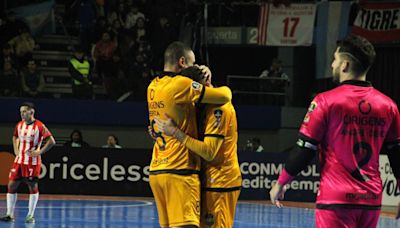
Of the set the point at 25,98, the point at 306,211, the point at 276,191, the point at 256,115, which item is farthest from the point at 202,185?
the point at 256,115

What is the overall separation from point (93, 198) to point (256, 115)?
21.6 ft

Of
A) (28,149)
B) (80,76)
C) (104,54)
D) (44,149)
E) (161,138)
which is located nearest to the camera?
(161,138)

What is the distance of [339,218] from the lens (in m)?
6.42

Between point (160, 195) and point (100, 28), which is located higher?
point (100, 28)

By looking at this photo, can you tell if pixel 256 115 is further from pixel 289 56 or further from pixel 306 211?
pixel 306 211

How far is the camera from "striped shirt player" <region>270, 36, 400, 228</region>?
641cm

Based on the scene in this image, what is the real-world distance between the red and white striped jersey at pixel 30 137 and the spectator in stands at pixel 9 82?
22.8 feet

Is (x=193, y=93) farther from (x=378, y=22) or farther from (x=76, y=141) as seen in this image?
(x=378, y=22)

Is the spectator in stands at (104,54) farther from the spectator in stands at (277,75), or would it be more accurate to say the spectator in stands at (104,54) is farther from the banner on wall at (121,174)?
the spectator in stands at (277,75)

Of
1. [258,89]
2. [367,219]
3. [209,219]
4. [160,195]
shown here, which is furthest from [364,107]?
[258,89]

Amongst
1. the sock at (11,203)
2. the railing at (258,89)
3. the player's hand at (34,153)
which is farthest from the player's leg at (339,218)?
the railing at (258,89)

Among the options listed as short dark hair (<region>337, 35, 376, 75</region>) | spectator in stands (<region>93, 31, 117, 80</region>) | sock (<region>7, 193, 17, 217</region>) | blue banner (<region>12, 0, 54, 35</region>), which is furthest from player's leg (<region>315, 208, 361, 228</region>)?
blue banner (<region>12, 0, 54, 35</region>)

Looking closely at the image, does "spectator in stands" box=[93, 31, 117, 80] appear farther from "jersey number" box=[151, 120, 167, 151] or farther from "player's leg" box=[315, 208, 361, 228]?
"player's leg" box=[315, 208, 361, 228]

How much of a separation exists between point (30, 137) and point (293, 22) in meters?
10.2
